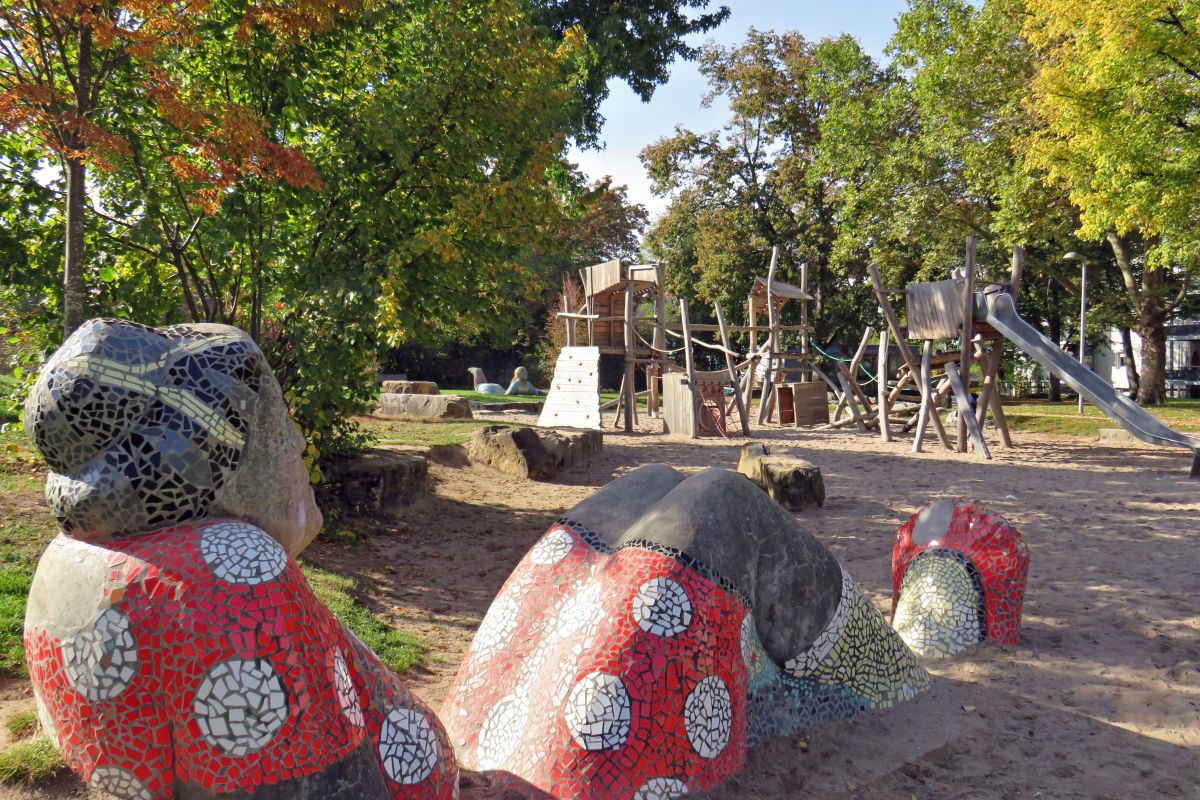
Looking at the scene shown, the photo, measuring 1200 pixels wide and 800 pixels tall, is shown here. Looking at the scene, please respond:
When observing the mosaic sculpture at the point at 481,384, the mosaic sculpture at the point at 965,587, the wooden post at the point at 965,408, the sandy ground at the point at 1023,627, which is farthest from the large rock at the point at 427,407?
the mosaic sculpture at the point at 965,587

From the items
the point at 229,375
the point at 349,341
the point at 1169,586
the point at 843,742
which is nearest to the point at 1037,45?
the point at 1169,586

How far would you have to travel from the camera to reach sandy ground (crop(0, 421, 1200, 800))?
3090 millimetres

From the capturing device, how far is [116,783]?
1.64 m

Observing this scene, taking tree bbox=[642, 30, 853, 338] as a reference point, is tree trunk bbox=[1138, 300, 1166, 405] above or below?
below

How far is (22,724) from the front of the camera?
298cm

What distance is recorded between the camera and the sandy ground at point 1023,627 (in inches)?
122

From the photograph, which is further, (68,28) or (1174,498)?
(1174,498)

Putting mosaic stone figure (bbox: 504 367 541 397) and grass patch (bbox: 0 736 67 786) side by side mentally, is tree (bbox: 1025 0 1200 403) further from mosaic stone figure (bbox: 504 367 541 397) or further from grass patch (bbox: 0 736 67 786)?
mosaic stone figure (bbox: 504 367 541 397)

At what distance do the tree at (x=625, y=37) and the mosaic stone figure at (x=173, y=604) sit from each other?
12496mm

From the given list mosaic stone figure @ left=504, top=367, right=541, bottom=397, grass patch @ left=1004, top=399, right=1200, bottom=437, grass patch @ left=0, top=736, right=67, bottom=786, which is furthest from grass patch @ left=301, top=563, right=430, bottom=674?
mosaic stone figure @ left=504, top=367, right=541, bottom=397

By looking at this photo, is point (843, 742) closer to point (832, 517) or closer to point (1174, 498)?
point (832, 517)

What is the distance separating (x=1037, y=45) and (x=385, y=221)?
16.8 metres

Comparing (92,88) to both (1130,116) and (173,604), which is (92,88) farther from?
(1130,116)

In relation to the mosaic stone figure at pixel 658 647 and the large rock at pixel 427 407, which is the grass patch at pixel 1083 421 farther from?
the mosaic stone figure at pixel 658 647
